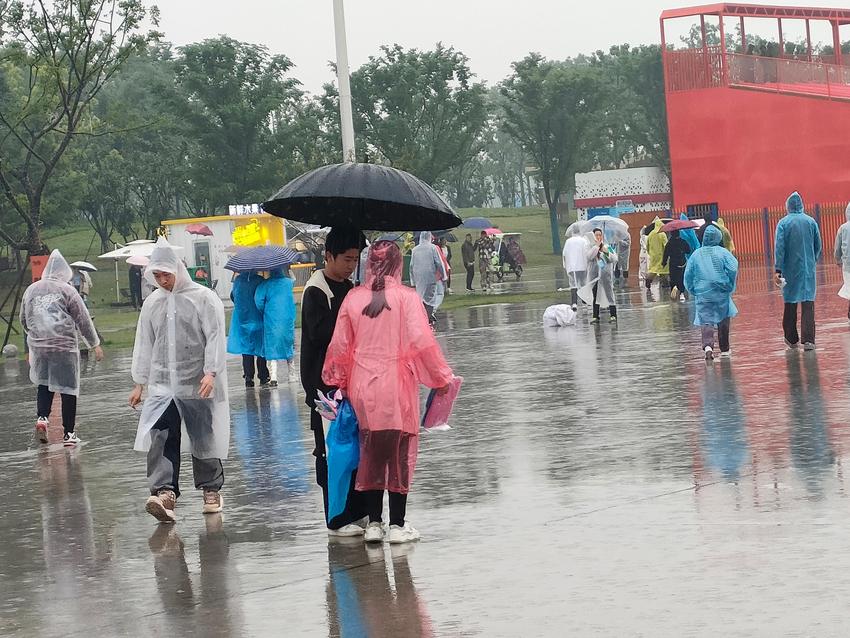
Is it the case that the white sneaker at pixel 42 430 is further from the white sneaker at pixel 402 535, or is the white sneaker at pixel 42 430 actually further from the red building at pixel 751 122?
the red building at pixel 751 122

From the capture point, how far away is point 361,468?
775cm

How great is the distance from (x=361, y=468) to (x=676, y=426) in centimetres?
442

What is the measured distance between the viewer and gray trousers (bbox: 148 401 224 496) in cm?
908

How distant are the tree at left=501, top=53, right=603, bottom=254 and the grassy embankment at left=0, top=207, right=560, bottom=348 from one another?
3922 mm

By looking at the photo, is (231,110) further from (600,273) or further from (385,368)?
(385,368)

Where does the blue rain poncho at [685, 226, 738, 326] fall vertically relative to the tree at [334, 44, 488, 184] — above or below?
below

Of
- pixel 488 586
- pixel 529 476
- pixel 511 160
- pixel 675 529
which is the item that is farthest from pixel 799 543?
pixel 511 160

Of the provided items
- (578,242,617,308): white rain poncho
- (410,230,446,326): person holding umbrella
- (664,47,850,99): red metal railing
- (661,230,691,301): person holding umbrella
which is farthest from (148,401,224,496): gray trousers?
(664,47,850,99): red metal railing

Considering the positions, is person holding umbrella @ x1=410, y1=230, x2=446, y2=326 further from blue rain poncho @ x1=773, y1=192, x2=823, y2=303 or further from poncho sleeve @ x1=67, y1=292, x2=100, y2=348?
poncho sleeve @ x1=67, y1=292, x2=100, y2=348

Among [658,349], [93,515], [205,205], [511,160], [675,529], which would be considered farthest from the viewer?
[511,160]

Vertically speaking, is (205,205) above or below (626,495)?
above

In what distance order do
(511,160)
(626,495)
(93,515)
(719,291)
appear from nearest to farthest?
(626,495)
(93,515)
(719,291)
(511,160)

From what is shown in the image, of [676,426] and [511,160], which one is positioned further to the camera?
[511,160]

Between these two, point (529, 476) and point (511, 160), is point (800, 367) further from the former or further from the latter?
point (511, 160)
